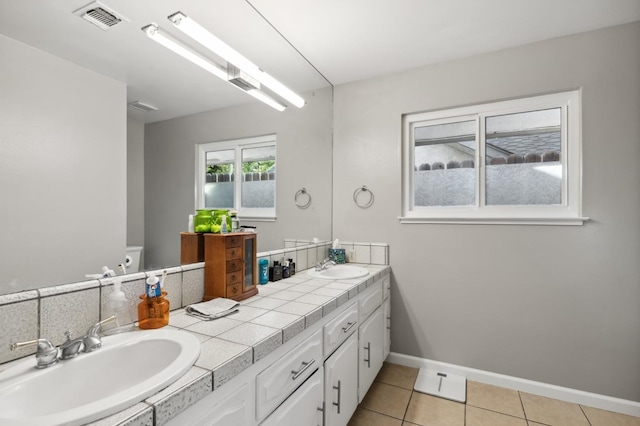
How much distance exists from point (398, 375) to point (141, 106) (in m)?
2.40

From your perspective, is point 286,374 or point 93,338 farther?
point 286,374

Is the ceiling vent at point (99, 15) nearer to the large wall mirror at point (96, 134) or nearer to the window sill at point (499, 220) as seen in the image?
the large wall mirror at point (96, 134)

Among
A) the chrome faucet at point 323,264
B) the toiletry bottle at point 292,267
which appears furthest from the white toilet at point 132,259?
the chrome faucet at point 323,264

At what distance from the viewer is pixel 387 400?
81.4 inches

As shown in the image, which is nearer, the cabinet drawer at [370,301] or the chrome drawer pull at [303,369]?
the chrome drawer pull at [303,369]

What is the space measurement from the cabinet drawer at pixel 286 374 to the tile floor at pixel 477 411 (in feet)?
2.82

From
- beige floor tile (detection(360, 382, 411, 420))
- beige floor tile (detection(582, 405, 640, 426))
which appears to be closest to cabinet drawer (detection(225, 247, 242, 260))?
beige floor tile (detection(360, 382, 411, 420))

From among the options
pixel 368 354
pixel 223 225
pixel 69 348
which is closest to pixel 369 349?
pixel 368 354

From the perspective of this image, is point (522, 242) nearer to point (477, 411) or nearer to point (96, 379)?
point (477, 411)

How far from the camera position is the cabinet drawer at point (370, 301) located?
1894 mm

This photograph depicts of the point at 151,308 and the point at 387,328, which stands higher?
the point at 151,308

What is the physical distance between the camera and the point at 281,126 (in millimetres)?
2074

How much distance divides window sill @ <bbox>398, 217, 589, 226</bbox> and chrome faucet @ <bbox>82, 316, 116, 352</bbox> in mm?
2074

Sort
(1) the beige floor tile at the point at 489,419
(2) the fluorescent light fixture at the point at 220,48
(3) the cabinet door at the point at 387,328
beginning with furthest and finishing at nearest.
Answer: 1. (3) the cabinet door at the point at 387,328
2. (1) the beige floor tile at the point at 489,419
3. (2) the fluorescent light fixture at the point at 220,48
